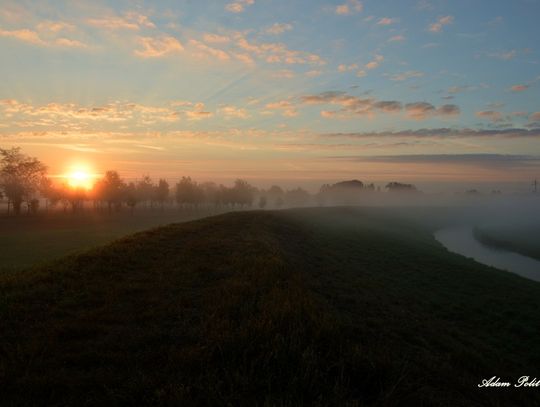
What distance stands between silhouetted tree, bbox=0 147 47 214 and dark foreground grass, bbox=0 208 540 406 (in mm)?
79638

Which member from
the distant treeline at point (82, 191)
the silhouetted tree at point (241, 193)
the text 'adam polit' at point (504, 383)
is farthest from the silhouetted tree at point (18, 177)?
the text 'adam polit' at point (504, 383)

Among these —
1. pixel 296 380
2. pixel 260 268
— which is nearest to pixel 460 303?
pixel 260 268

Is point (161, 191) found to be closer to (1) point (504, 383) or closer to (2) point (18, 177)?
(2) point (18, 177)

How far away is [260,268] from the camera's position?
49.8ft

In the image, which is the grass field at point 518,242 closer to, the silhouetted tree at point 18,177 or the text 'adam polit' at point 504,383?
the text 'adam polit' at point 504,383

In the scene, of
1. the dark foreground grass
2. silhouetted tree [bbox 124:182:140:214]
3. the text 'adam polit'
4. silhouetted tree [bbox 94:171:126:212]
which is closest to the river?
the dark foreground grass

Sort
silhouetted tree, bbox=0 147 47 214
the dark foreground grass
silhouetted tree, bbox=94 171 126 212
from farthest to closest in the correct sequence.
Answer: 1. silhouetted tree, bbox=94 171 126 212
2. silhouetted tree, bbox=0 147 47 214
3. the dark foreground grass

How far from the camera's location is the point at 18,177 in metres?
83.2

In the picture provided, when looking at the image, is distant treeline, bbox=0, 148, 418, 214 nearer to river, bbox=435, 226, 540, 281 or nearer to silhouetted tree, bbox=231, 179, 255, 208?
silhouetted tree, bbox=231, 179, 255, 208

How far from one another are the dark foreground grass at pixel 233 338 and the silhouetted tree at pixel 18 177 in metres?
79.6

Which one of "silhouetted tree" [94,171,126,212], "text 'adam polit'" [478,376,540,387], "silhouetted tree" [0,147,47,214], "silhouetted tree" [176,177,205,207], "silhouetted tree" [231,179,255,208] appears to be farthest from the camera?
"silhouetted tree" [231,179,255,208]

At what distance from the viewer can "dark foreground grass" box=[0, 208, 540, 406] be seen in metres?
5.95

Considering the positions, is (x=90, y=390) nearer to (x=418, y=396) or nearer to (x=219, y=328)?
(x=219, y=328)

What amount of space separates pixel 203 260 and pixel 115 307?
7.17 meters
